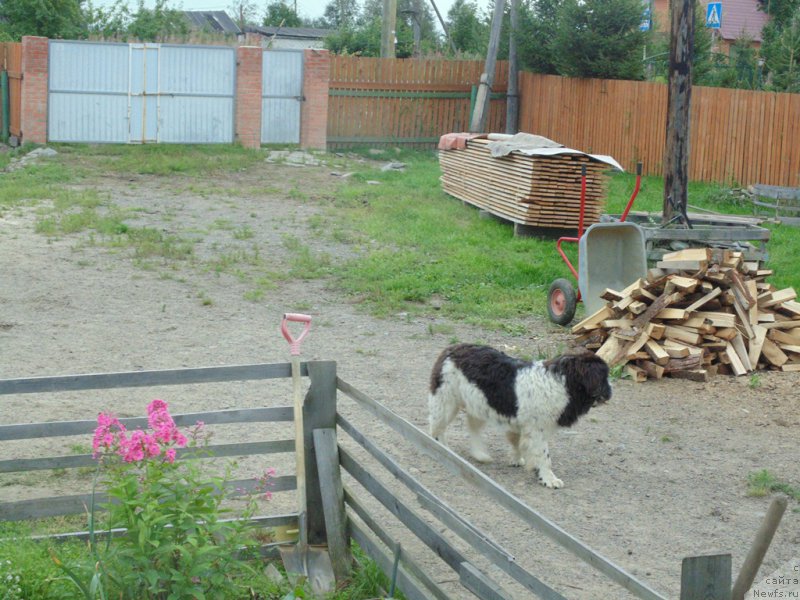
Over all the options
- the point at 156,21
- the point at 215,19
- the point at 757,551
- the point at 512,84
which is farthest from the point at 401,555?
the point at 215,19

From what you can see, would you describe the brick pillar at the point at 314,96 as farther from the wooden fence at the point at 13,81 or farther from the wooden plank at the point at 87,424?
the wooden plank at the point at 87,424

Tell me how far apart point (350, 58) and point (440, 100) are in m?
2.49

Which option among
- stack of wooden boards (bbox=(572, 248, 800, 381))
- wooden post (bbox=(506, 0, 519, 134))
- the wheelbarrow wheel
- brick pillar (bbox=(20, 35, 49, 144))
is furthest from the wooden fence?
stack of wooden boards (bbox=(572, 248, 800, 381))

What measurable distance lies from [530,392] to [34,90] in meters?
18.4

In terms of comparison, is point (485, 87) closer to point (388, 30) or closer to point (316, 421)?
point (388, 30)

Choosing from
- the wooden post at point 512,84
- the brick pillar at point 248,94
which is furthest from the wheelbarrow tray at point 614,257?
the wooden post at point 512,84

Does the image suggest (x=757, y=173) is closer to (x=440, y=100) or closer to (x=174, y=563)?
(x=440, y=100)

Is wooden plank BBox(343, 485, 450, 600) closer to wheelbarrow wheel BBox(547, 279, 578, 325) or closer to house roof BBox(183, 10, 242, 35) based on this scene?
wheelbarrow wheel BBox(547, 279, 578, 325)

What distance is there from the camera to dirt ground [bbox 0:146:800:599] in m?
6.46

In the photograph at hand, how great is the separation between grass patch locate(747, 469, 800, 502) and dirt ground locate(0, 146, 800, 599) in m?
0.07

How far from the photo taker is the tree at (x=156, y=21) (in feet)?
108

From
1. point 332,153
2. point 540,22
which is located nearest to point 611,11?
point 540,22

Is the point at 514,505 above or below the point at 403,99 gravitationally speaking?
below

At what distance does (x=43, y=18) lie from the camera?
32.5 m
